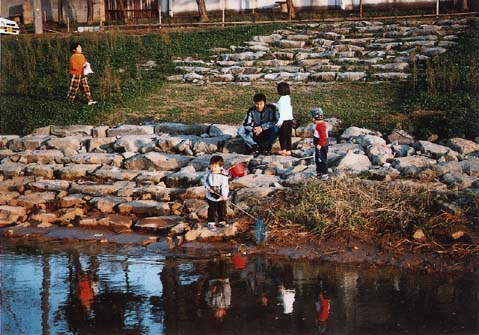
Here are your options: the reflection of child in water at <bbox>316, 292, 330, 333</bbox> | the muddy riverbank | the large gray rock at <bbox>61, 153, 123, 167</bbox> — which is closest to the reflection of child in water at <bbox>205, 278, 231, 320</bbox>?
the reflection of child in water at <bbox>316, 292, 330, 333</bbox>

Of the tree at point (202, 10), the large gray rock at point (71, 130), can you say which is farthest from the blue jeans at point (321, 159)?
the tree at point (202, 10)

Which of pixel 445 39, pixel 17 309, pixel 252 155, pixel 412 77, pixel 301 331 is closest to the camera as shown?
pixel 301 331

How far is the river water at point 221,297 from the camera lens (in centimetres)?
612

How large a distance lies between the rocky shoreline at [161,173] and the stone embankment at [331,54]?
4532 millimetres

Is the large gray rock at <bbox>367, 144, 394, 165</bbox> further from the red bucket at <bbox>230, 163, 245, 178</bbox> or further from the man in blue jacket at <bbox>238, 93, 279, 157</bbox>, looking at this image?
the red bucket at <bbox>230, 163, 245, 178</bbox>

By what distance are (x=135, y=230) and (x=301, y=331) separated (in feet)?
14.1

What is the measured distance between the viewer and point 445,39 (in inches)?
Result: 779

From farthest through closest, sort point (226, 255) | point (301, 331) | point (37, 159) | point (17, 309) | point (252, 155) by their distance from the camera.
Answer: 1. point (37, 159)
2. point (252, 155)
3. point (226, 255)
4. point (17, 309)
5. point (301, 331)

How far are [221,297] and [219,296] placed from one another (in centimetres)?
4

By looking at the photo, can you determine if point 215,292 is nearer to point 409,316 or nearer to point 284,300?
point 284,300

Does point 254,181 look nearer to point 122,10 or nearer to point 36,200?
point 36,200

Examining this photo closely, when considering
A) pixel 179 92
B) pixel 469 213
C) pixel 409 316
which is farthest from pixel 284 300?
pixel 179 92

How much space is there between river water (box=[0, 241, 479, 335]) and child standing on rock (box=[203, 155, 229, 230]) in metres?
1.04

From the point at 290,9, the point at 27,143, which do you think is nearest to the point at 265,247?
the point at 27,143
